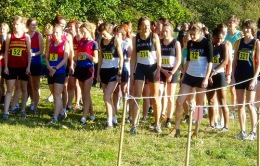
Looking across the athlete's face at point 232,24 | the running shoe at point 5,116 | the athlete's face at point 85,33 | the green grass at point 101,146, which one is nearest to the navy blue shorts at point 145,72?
the green grass at point 101,146

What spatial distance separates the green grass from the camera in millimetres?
6852

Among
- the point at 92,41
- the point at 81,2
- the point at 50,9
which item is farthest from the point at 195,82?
the point at 81,2

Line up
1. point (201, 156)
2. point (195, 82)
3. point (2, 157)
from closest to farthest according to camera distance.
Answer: point (2, 157) → point (201, 156) → point (195, 82)

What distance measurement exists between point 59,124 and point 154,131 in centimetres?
157

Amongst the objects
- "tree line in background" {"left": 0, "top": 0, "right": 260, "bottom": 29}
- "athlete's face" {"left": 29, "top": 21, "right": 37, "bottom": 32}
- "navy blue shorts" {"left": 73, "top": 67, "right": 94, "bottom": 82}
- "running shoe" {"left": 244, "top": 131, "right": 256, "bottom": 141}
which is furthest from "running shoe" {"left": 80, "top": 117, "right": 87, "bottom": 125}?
"tree line in background" {"left": 0, "top": 0, "right": 260, "bottom": 29}

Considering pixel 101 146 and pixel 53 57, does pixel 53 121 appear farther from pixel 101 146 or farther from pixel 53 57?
pixel 101 146

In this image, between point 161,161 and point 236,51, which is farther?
point 236,51

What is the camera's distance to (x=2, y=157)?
673 centimetres

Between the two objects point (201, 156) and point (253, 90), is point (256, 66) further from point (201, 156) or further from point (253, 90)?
point (201, 156)

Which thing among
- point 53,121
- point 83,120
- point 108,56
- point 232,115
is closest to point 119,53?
point 108,56

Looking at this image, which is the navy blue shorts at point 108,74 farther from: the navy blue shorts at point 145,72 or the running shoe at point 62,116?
the running shoe at point 62,116

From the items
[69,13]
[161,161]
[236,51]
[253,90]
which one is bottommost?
[161,161]

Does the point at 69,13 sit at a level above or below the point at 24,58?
above

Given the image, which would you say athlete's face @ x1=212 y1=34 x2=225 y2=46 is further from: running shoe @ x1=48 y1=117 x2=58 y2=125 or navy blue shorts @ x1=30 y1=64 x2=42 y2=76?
navy blue shorts @ x1=30 y1=64 x2=42 y2=76
